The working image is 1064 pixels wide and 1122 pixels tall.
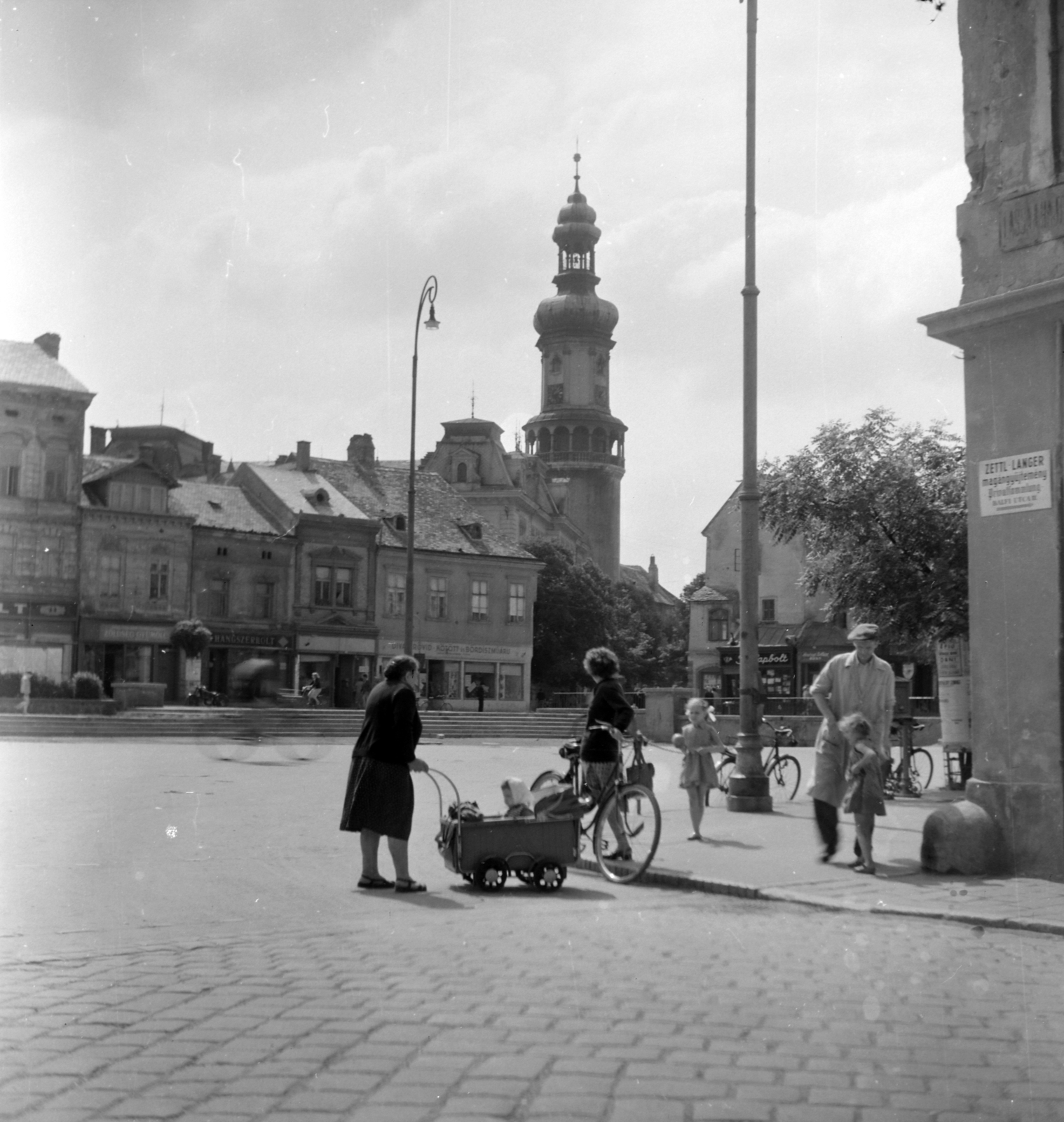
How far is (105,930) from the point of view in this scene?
26.0ft

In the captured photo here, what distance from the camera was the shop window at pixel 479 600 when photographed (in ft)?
222

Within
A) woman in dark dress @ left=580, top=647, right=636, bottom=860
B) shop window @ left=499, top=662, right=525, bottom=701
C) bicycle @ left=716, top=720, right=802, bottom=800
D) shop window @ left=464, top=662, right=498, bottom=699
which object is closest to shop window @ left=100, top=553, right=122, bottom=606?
shop window @ left=464, top=662, right=498, bottom=699

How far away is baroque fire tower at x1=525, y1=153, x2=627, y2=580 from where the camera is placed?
110 metres

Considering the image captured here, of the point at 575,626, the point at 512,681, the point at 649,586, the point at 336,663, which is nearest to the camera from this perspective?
the point at 336,663

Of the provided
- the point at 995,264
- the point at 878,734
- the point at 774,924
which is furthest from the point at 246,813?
the point at 995,264

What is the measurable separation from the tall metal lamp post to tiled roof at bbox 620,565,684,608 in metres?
122

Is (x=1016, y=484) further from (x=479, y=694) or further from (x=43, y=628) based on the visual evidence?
(x=479, y=694)

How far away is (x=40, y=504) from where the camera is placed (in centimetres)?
5531

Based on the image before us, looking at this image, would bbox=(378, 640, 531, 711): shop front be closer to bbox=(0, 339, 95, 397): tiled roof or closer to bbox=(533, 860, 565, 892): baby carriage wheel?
bbox=(0, 339, 95, 397): tiled roof

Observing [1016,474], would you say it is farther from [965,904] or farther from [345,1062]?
[345,1062]

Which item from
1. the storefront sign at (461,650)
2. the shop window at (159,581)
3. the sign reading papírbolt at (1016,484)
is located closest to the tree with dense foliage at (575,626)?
the storefront sign at (461,650)

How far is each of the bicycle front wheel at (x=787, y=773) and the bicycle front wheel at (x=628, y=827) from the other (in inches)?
319

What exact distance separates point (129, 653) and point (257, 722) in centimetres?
2230

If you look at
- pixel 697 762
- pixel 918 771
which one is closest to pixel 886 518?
pixel 918 771
